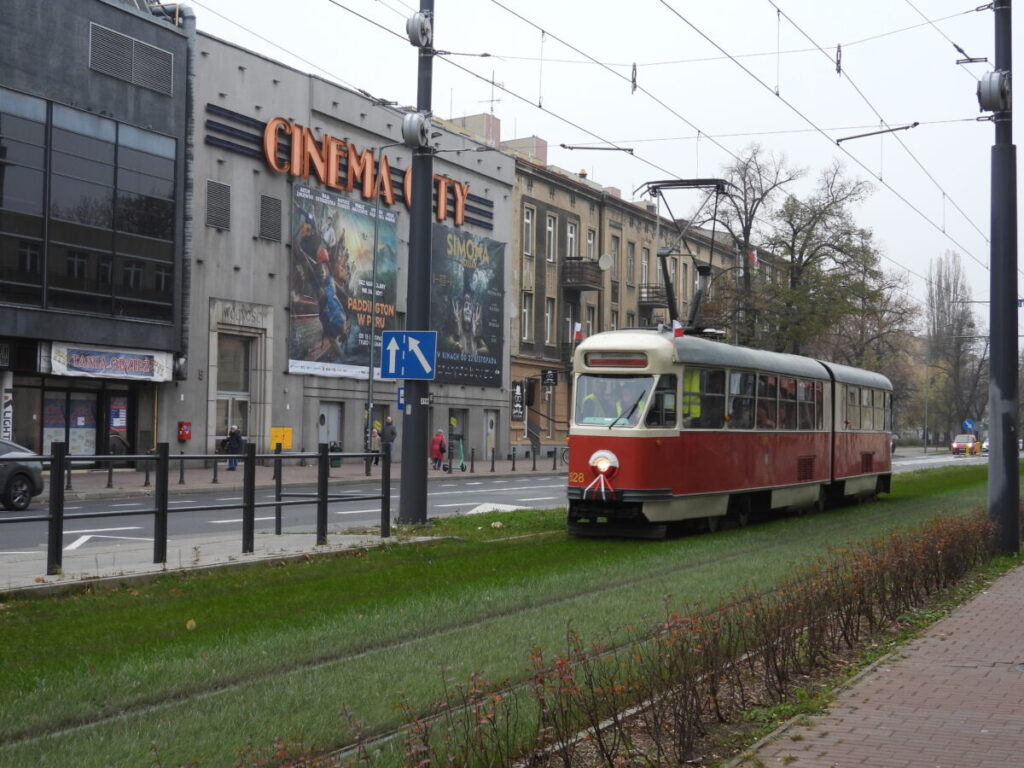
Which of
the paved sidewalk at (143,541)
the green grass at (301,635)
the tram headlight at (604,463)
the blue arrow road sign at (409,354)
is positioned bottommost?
the green grass at (301,635)

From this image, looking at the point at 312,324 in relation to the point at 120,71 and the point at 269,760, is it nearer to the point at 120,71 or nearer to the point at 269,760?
the point at 120,71

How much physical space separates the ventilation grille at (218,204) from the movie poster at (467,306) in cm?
1111

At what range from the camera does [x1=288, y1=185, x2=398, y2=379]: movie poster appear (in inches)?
1716

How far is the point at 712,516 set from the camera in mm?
20031

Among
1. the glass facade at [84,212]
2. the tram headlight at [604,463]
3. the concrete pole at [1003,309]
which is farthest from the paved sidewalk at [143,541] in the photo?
the glass facade at [84,212]

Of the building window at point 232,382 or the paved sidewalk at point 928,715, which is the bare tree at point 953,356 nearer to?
the building window at point 232,382

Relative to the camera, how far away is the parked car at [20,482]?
11.0 metres

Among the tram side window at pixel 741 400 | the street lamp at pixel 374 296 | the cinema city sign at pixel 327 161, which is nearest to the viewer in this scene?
the tram side window at pixel 741 400

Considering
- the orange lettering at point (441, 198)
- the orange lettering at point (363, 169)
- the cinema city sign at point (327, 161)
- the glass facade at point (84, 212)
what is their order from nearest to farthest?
the glass facade at point (84, 212), the cinema city sign at point (327, 161), the orange lettering at point (363, 169), the orange lettering at point (441, 198)

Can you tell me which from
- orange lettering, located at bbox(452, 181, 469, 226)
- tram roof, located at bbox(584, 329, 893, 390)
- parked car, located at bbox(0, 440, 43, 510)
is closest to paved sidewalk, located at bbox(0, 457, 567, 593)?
parked car, located at bbox(0, 440, 43, 510)

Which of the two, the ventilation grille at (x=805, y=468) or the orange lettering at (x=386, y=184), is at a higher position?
the orange lettering at (x=386, y=184)

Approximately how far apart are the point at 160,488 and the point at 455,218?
40.7 meters

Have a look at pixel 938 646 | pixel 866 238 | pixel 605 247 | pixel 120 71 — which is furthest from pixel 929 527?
pixel 605 247

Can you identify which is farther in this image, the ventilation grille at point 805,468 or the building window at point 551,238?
the building window at point 551,238
